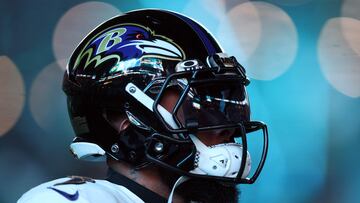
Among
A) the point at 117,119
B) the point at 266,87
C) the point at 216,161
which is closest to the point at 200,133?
the point at 216,161

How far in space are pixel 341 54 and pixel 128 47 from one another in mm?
794

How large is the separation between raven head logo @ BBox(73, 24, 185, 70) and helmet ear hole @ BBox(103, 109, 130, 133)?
103mm

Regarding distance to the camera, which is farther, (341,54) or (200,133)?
(341,54)

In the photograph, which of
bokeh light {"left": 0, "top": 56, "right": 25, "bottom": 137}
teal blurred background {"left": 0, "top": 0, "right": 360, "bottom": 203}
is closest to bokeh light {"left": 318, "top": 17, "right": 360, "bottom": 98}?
teal blurred background {"left": 0, "top": 0, "right": 360, "bottom": 203}

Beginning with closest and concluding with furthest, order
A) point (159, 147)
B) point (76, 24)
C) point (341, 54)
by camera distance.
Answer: point (159, 147)
point (341, 54)
point (76, 24)

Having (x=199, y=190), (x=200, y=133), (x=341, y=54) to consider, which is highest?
(x=341, y=54)

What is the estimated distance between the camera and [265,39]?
5.50 ft

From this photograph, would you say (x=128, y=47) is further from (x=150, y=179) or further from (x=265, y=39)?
(x=265, y=39)

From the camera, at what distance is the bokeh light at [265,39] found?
1667 millimetres

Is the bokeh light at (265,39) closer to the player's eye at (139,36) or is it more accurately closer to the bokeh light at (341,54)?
the bokeh light at (341,54)

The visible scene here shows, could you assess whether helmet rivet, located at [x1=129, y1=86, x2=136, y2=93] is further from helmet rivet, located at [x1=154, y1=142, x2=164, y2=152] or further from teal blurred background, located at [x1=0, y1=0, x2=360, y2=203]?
teal blurred background, located at [x1=0, y1=0, x2=360, y2=203]

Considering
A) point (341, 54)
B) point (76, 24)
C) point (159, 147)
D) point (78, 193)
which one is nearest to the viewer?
point (78, 193)

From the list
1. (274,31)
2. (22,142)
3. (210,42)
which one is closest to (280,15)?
(274,31)

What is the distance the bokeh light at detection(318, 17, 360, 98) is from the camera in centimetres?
162
